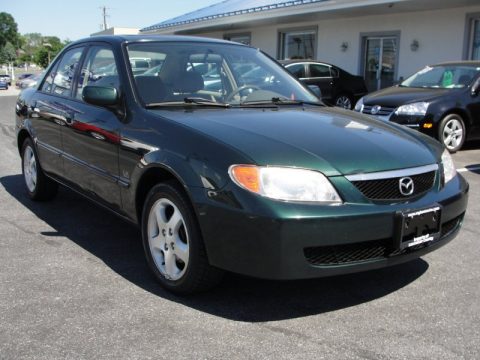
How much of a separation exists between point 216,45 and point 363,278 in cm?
215

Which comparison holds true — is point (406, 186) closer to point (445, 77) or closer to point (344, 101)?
point (445, 77)

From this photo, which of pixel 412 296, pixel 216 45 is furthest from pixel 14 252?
pixel 412 296

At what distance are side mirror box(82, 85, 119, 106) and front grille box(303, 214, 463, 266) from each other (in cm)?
173

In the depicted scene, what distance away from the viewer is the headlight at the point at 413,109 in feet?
27.9

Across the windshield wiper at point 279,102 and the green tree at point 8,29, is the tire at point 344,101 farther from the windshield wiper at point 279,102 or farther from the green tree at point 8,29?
the green tree at point 8,29

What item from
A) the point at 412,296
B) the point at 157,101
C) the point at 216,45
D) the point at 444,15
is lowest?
the point at 412,296

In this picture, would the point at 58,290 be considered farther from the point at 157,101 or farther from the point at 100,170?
the point at 157,101

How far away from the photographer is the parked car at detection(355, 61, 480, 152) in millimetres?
8484

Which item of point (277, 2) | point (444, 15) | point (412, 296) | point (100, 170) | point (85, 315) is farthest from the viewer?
point (277, 2)

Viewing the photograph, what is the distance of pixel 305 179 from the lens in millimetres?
2838

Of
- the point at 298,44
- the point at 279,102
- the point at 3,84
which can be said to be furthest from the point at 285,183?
the point at 3,84

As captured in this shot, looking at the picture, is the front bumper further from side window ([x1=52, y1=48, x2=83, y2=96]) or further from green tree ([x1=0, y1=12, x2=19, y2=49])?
green tree ([x1=0, y1=12, x2=19, y2=49])

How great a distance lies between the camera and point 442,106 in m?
8.59

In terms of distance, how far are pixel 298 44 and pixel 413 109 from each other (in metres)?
11.6
